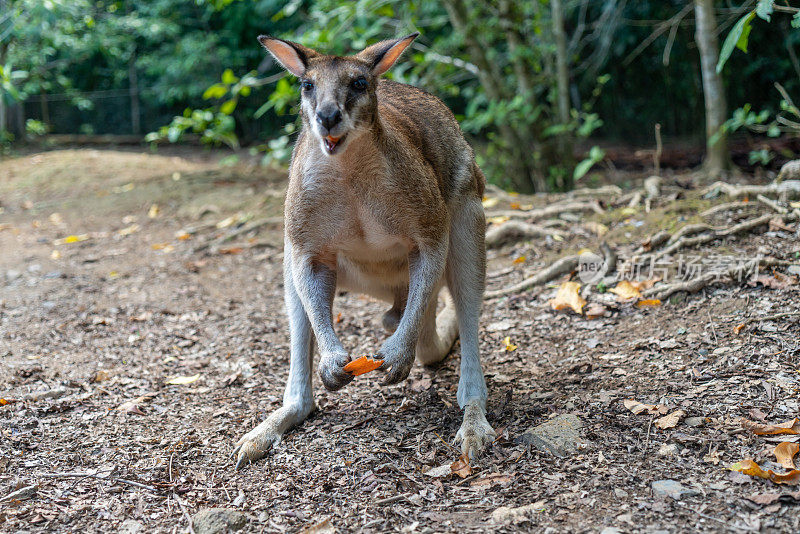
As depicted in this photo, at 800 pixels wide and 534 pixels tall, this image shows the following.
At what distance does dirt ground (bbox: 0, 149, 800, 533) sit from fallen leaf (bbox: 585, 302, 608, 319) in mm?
57

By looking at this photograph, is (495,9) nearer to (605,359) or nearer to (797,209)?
(797,209)

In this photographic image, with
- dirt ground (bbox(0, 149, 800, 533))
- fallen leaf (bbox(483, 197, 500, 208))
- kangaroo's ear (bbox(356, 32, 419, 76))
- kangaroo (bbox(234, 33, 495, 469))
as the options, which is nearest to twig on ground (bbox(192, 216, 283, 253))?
dirt ground (bbox(0, 149, 800, 533))

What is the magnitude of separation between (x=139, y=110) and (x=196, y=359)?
40.7 ft

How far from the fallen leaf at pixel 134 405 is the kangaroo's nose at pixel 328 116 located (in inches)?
71.6

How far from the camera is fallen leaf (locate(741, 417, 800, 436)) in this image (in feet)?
8.75

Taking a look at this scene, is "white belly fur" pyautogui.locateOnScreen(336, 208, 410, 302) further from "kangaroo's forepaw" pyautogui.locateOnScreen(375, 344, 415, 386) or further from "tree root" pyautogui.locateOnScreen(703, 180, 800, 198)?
"tree root" pyautogui.locateOnScreen(703, 180, 800, 198)

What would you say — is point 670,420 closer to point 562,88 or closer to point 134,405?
point 134,405

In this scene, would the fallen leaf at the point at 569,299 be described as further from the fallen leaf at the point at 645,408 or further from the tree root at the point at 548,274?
the fallen leaf at the point at 645,408

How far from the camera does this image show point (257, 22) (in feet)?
42.8

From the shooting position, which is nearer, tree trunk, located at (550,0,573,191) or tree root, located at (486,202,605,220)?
tree root, located at (486,202,605,220)

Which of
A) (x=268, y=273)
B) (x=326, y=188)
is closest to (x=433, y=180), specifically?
(x=326, y=188)

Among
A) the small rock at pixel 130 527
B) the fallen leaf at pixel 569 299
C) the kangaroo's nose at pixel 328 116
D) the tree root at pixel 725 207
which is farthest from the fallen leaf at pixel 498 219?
the small rock at pixel 130 527

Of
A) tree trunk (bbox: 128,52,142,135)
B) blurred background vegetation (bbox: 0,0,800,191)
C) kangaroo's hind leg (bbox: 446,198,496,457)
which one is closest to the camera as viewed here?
kangaroo's hind leg (bbox: 446,198,496,457)

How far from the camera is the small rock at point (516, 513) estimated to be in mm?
2406
